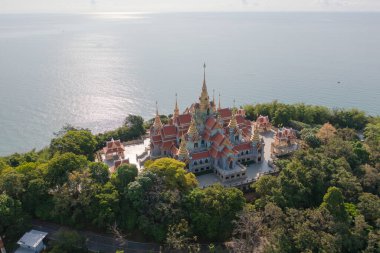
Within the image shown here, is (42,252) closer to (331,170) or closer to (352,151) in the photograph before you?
(331,170)

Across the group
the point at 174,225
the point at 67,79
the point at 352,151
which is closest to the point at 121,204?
the point at 174,225

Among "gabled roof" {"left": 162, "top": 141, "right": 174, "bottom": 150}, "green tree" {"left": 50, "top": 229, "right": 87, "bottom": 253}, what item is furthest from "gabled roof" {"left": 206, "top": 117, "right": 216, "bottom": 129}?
"green tree" {"left": 50, "top": 229, "right": 87, "bottom": 253}

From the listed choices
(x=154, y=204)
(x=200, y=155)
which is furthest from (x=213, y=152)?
(x=154, y=204)

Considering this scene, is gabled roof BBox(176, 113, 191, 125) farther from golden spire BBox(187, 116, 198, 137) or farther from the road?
the road

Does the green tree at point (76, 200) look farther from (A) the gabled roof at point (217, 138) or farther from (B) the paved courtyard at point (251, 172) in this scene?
(A) the gabled roof at point (217, 138)

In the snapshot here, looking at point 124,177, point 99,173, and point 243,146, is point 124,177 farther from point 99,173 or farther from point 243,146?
point 243,146
